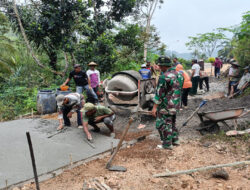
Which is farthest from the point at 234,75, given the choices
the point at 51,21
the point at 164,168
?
the point at 51,21

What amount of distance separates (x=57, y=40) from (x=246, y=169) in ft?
27.5

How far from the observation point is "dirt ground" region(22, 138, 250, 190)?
2840mm

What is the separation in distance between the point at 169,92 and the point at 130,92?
2565mm

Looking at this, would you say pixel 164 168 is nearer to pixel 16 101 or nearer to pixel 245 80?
pixel 245 80

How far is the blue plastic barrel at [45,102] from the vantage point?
710 cm

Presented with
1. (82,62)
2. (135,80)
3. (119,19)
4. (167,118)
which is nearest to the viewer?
(167,118)

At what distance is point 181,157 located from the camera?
12.0 ft

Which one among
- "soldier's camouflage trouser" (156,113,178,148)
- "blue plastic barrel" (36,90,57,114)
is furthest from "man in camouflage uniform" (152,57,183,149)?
"blue plastic barrel" (36,90,57,114)

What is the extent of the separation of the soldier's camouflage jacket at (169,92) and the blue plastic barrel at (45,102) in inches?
183

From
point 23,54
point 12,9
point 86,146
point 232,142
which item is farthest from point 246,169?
point 23,54

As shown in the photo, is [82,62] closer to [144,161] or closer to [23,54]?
[23,54]

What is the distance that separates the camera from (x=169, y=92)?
12.4 feet

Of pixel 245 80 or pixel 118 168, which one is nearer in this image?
pixel 118 168

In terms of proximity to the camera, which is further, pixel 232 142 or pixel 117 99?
pixel 117 99
